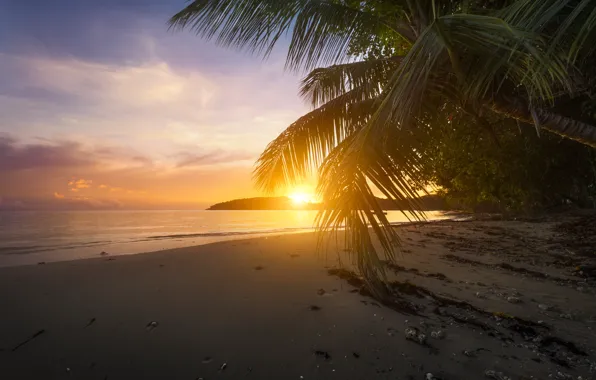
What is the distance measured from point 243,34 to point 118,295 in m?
3.65

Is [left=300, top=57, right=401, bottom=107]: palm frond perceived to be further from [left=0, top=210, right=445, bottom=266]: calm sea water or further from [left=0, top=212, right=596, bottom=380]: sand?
[left=0, top=210, right=445, bottom=266]: calm sea water

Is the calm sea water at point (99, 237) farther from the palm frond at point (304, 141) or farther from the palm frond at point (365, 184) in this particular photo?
the palm frond at point (365, 184)

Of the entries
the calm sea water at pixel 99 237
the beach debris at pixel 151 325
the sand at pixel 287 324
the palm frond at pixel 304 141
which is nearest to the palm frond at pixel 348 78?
the palm frond at pixel 304 141

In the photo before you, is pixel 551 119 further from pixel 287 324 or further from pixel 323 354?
pixel 287 324

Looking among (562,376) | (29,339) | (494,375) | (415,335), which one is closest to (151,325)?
(29,339)

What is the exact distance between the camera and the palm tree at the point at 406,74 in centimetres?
215

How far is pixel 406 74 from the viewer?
2.28m

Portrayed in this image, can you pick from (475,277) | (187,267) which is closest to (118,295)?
(187,267)

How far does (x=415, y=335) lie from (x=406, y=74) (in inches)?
93.8

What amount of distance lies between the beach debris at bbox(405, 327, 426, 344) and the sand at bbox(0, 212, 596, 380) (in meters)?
0.01

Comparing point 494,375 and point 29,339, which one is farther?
point 29,339

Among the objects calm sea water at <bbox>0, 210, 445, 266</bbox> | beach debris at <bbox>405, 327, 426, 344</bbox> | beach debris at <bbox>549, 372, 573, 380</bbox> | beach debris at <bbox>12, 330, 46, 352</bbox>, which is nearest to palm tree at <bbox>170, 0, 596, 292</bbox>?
beach debris at <bbox>405, 327, 426, 344</bbox>

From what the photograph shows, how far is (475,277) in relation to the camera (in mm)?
5141

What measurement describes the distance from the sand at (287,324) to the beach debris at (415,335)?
1 centimetres
